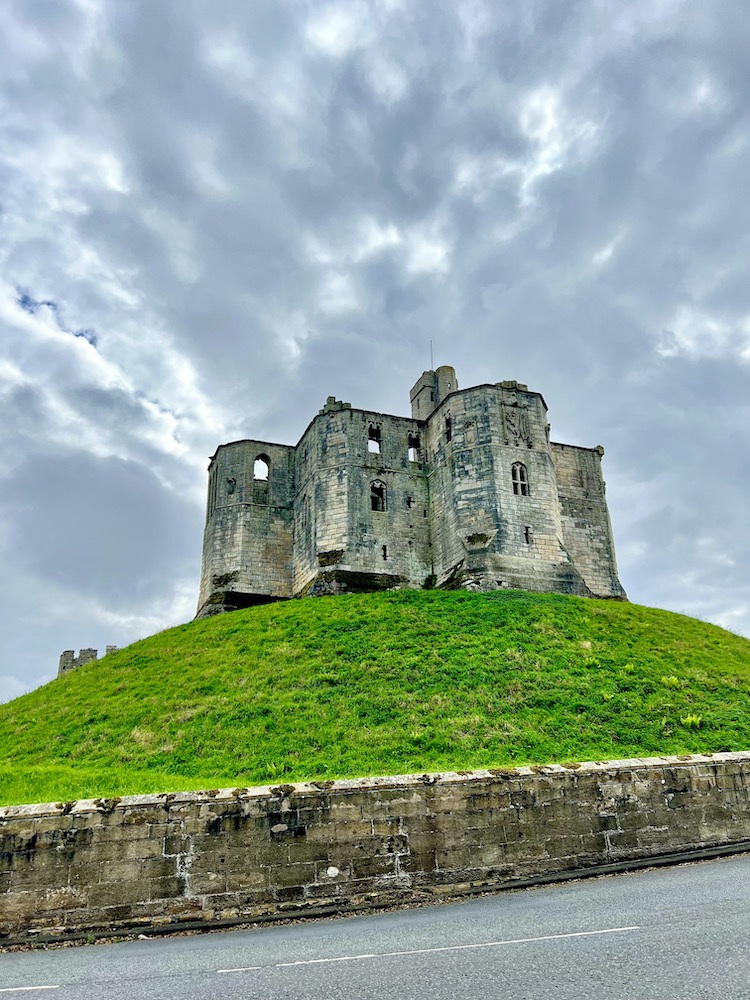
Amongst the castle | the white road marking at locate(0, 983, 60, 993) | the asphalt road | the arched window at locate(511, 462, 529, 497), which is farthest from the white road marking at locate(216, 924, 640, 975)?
the arched window at locate(511, 462, 529, 497)

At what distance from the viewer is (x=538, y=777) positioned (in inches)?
390

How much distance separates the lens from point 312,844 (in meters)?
8.85

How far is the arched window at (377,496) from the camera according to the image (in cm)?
4378

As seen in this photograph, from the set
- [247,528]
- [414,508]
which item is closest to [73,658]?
[247,528]

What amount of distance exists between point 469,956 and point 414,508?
38.4 metres

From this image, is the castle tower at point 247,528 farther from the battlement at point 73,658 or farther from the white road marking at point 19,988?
the white road marking at point 19,988

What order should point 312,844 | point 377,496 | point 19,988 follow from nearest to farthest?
point 19,988 → point 312,844 → point 377,496

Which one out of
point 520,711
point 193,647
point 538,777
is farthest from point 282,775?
point 193,647

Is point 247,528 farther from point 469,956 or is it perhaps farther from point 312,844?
point 469,956

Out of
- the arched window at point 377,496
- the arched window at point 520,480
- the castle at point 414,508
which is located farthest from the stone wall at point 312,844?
the arched window at point 377,496

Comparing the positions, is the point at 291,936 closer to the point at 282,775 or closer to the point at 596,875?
the point at 596,875

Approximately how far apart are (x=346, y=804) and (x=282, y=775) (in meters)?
9.65

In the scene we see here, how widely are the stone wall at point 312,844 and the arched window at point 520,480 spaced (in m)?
30.5

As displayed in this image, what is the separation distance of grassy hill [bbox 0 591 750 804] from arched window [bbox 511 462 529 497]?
7.02m
